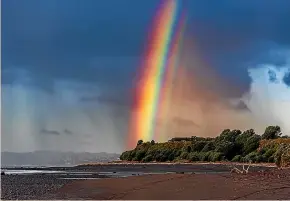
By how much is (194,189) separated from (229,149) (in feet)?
252

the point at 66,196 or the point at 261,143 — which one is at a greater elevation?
the point at 261,143

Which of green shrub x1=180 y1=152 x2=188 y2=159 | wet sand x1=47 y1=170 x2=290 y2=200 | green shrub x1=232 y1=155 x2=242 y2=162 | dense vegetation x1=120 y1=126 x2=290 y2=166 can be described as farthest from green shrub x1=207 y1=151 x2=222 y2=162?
wet sand x1=47 y1=170 x2=290 y2=200

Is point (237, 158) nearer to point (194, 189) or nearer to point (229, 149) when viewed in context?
point (229, 149)

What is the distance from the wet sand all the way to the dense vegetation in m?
54.0

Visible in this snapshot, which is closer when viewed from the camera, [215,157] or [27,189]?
[27,189]

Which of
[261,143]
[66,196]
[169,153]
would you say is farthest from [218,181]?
[169,153]

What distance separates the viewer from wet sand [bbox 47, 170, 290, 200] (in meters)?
22.6

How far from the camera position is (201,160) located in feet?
335

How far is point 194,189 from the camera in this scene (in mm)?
24500

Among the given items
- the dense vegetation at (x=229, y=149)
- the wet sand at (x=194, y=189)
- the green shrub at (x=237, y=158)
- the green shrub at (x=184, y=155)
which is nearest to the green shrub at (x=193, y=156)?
the dense vegetation at (x=229, y=149)

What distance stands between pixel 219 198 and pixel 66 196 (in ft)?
27.6

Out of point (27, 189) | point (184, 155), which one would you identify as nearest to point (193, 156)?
point (184, 155)

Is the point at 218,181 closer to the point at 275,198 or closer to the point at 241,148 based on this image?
the point at 275,198

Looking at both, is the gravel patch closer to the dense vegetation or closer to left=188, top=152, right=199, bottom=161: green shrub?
the dense vegetation
